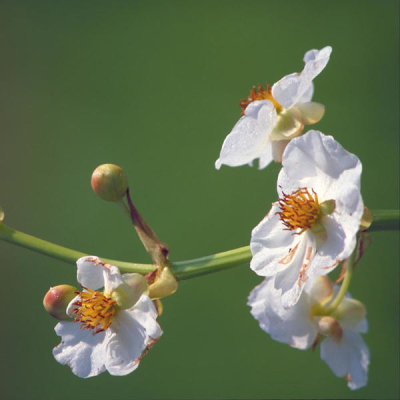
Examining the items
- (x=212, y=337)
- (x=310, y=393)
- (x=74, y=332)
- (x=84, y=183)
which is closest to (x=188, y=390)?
(x=212, y=337)

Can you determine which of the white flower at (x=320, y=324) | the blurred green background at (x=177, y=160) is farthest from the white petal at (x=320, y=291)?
the blurred green background at (x=177, y=160)

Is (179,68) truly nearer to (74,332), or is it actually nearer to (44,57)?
(44,57)

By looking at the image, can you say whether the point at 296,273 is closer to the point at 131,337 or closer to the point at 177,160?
→ the point at 131,337

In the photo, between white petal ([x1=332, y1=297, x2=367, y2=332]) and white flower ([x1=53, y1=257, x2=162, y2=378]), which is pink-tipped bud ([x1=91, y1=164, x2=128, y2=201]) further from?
white petal ([x1=332, y1=297, x2=367, y2=332])

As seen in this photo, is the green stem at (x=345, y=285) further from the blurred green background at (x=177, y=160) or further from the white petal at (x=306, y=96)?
the blurred green background at (x=177, y=160)

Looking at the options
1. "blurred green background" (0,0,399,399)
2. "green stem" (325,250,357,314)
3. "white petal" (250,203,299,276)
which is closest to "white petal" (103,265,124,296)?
"white petal" (250,203,299,276)

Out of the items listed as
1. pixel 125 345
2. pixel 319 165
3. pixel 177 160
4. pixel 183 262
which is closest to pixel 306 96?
pixel 319 165
